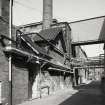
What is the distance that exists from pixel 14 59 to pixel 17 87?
5.05ft

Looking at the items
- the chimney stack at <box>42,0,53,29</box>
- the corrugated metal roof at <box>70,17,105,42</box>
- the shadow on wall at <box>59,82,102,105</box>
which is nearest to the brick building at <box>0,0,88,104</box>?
the shadow on wall at <box>59,82,102,105</box>

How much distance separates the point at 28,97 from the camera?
10.8 metres

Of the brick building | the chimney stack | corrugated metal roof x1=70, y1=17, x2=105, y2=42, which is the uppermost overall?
the chimney stack

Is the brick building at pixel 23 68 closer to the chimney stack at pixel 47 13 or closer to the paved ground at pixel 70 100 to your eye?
the paved ground at pixel 70 100

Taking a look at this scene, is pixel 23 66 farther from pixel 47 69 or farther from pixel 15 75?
pixel 47 69

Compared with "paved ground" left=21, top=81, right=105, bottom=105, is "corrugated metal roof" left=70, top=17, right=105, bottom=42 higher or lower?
higher

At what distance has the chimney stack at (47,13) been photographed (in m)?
22.9

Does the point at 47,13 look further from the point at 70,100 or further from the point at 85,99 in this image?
the point at 70,100

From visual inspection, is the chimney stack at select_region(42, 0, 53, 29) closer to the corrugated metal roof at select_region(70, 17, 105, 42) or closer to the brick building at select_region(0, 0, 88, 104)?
the corrugated metal roof at select_region(70, 17, 105, 42)

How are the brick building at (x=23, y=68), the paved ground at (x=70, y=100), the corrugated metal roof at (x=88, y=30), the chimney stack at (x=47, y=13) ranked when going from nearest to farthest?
the brick building at (x=23, y=68), the paved ground at (x=70, y=100), the chimney stack at (x=47, y=13), the corrugated metal roof at (x=88, y=30)

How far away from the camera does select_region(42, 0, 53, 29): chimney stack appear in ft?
75.1

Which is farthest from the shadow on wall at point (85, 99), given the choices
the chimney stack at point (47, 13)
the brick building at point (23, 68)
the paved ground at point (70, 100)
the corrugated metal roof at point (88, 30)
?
the chimney stack at point (47, 13)

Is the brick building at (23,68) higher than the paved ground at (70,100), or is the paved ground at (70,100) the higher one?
the brick building at (23,68)

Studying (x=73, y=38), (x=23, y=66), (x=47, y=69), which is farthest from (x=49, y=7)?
(x=23, y=66)
